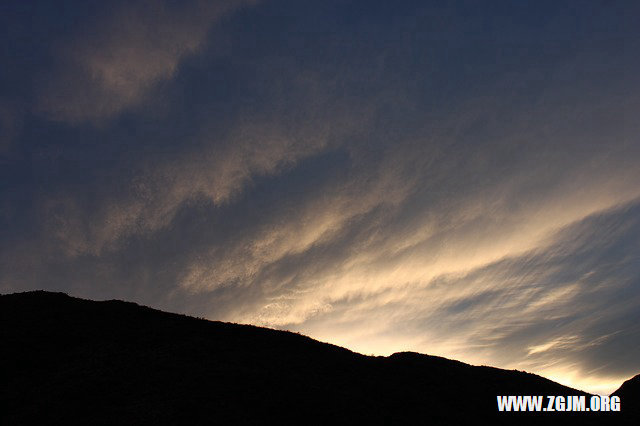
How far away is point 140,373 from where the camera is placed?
3112 cm

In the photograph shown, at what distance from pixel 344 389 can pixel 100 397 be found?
1710 cm

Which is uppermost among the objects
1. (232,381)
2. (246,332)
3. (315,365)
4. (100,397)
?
(246,332)

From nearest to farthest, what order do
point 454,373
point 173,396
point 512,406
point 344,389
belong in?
point 173,396
point 344,389
point 512,406
point 454,373

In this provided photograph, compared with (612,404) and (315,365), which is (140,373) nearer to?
(315,365)

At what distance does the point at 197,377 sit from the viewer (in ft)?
100

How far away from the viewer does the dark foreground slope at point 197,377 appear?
26.8 m

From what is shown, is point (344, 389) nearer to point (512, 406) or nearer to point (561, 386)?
point (512, 406)

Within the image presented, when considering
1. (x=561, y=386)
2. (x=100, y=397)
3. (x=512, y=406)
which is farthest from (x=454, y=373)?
(x=100, y=397)

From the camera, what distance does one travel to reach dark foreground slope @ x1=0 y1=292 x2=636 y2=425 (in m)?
26.8

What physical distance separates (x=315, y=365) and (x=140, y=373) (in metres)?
14.4

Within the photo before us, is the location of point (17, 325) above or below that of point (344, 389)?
above

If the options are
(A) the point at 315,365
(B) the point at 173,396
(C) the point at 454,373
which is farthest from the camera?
(C) the point at 454,373

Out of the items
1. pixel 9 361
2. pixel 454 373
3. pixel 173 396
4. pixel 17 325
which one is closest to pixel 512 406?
pixel 454 373

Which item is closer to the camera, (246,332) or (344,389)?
(344,389)
